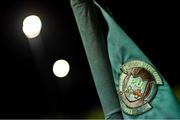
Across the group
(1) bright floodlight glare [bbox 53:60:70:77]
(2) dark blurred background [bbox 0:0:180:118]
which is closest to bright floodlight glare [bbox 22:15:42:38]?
(2) dark blurred background [bbox 0:0:180:118]

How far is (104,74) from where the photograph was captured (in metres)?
2.64

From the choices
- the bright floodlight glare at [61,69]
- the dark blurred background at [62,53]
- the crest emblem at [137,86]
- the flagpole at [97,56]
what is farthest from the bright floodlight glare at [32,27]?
the crest emblem at [137,86]

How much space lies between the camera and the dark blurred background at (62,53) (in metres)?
6.69

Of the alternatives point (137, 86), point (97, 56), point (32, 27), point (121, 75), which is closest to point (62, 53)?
point (32, 27)

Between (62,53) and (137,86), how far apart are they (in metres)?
7.35

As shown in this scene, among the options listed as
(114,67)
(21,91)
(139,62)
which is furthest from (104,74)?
(21,91)

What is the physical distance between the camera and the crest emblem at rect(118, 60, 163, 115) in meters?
2.44

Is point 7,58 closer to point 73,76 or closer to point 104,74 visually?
point 73,76

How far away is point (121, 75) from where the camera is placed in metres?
2.55

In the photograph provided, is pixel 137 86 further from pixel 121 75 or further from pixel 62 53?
pixel 62 53

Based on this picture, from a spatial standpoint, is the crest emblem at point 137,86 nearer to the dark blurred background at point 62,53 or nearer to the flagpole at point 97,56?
the flagpole at point 97,56

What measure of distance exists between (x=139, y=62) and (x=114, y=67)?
0.54ft

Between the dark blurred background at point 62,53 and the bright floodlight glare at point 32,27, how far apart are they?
736 millimetres

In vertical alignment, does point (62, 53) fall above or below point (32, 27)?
below
